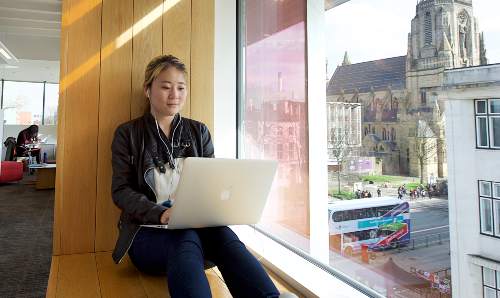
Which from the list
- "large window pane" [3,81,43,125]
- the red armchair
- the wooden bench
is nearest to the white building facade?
the wooden bench

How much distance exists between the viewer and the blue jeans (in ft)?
3.67

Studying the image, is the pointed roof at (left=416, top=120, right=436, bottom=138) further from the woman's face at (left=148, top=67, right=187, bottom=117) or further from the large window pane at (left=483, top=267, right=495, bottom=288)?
the woman's face at (left=148, top=67, right=187, bottom=117)

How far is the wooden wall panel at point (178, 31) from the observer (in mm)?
2158

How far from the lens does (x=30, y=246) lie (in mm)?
Result: 2441

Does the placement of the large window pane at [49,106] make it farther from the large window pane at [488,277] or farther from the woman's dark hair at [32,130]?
the large window pane at [488,277]

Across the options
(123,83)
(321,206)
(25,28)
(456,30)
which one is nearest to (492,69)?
(456,30)

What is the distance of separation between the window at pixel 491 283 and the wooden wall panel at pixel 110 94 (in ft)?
5.86

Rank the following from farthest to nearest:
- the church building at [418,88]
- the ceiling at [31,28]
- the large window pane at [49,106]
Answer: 1. the large window pane at [49,106]
2. the ceiling at [31,28]
3. the church building at [418,88]

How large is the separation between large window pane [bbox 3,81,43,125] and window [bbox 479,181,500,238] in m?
10.7

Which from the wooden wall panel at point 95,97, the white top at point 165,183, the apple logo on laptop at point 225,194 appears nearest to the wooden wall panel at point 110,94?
the wooden wall panel at point 95,97

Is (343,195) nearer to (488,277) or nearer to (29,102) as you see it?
(488,277)

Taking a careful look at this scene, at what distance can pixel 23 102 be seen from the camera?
9453 mm

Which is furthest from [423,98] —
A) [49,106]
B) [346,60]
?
[49,106]

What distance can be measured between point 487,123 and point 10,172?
6.70 metres
